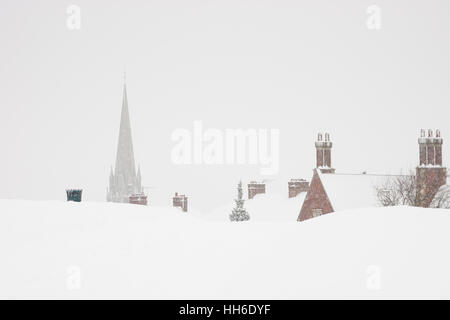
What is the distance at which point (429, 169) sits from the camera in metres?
37.9

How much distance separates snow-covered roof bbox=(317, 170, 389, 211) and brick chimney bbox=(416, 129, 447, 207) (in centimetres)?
345

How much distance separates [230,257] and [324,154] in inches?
1165

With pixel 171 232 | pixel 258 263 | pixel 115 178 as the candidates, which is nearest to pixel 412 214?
pixel 258 263

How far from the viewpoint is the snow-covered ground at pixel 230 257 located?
10922 mm

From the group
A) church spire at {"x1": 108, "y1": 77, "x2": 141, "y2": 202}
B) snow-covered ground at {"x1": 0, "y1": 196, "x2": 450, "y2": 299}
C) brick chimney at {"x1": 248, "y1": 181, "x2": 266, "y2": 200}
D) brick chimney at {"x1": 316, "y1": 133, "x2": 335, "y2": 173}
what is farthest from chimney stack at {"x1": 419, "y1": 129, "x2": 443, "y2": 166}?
church spire at {"x1": 108, "y1": 77, "x2": 141, "y2": 202}

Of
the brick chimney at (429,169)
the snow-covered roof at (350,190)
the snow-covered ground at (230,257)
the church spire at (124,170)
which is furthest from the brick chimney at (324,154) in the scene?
the church spire at (124,170)

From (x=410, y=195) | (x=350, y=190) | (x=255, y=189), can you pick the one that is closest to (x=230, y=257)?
(x=410, y=195)

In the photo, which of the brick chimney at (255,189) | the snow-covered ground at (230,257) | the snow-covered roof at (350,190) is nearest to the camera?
→ the snow-covered ground at (230,257)

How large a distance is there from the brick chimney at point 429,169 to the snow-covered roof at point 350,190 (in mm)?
3453

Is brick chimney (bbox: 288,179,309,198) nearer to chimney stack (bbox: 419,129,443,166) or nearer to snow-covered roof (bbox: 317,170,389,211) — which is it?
snow-covered roof (bbox: 317,170,389,211)

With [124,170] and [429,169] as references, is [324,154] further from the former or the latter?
Answer: [124,170]

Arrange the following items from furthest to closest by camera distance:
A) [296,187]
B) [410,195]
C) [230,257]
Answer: [296,187] → [410,195] → [230,257]

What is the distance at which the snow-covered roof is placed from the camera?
3800cm

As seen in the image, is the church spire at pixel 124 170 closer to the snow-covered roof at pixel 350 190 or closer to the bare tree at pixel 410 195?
the snow-covered roof at pixel 350 190
